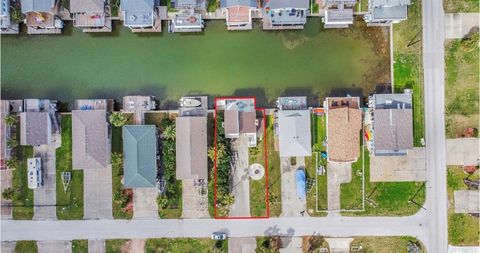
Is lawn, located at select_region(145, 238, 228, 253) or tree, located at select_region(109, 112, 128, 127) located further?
lawn, located at select_region(145, 238, 228, 253)

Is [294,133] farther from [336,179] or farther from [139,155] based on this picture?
[139,155]

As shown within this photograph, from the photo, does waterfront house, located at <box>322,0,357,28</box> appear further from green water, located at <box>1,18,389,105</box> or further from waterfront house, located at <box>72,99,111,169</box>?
waterfront house, located at <box>72,99,111,169</box>

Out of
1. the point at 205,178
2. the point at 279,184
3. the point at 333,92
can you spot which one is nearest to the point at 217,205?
the point at 205,178

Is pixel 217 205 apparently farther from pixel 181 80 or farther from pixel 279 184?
Answer: pixel 181 80

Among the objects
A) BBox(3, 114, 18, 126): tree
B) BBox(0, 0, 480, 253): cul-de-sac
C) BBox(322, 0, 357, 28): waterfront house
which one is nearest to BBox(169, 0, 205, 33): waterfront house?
BBox(0, 0, 480, 253): cul-de-sac

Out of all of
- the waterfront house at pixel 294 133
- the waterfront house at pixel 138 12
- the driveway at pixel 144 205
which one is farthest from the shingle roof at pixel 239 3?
the driveway at pixel 144 205
